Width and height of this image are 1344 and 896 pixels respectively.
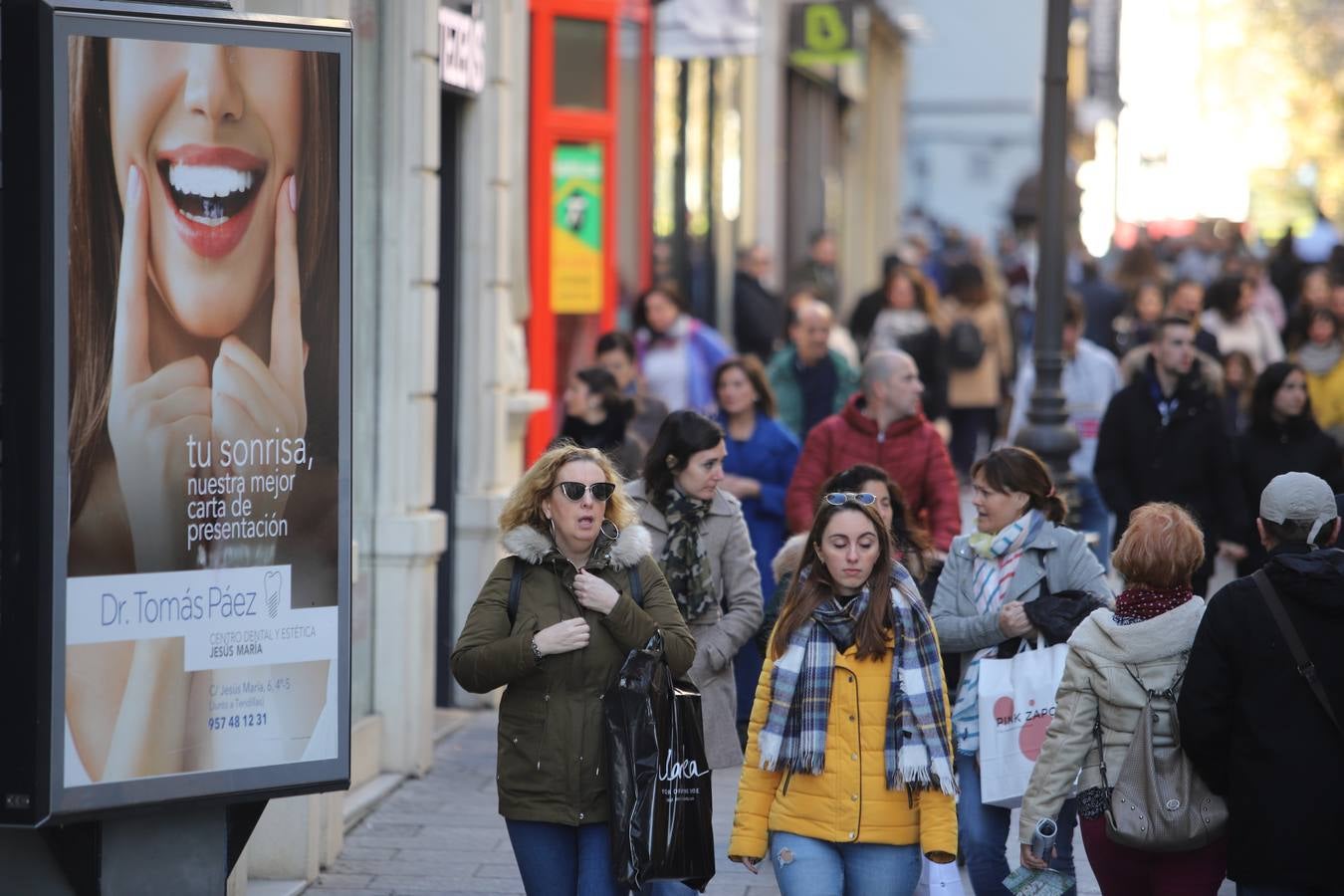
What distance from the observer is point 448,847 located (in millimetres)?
7867

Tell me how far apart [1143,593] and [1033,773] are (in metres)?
0.56

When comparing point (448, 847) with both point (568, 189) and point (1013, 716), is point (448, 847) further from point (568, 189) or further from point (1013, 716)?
point (568, 189)

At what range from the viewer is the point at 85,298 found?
4855mm

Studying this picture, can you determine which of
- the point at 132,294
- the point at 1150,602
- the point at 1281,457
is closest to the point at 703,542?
the point at 1150,602

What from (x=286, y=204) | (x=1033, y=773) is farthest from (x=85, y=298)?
(x=1033, y=773)

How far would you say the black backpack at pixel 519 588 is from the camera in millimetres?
5258

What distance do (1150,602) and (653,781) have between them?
140cm

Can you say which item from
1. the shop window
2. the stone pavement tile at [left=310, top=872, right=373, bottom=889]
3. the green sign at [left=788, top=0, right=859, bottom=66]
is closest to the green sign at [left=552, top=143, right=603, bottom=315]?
the shop window

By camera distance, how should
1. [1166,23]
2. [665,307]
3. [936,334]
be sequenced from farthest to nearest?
[1166,23], [936,334], [665,307]

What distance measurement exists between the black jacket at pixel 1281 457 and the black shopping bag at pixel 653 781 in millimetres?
5054

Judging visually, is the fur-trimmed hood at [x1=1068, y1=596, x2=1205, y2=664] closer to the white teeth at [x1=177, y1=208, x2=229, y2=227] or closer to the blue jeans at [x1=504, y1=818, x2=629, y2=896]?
the blue jeans at [x1=504, y1=818, x2=629, y2=896]

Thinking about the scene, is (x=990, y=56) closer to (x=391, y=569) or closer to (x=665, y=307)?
(x=665, y=307)

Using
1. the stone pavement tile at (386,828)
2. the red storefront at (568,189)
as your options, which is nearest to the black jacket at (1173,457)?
the stone pavement tile at (386,828)

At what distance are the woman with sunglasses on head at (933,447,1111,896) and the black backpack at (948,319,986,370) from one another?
10.1 meters
